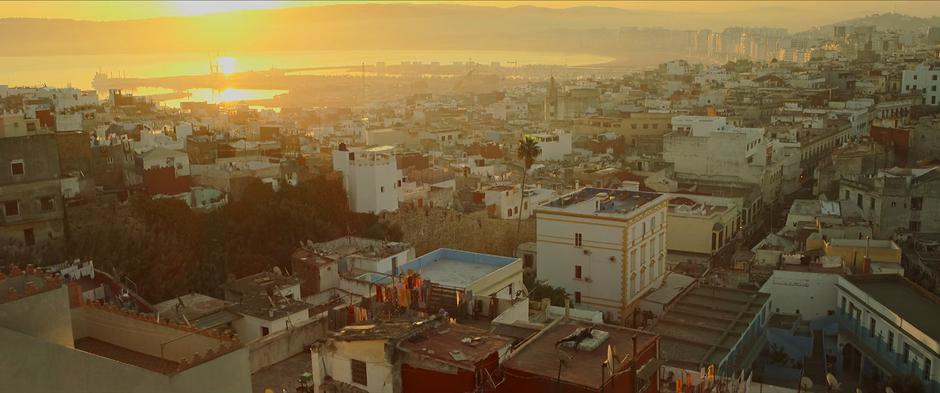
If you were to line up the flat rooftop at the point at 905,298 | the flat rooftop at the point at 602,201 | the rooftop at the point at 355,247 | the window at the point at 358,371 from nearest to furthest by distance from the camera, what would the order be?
the window at the point at 358,371, the flat rooftop at the point at 905,298, the rooftop at the point at 355,247, the flat rooftop at the point at 602,201

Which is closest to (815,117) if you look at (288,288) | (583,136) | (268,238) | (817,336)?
(583,136)

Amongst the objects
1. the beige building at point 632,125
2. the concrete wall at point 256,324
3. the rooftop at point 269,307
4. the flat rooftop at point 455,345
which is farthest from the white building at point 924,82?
the flat rooftop at point 455,345

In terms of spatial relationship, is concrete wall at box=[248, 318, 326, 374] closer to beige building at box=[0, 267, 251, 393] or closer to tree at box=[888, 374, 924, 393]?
beige building at box=[0, 267, 251, 393]

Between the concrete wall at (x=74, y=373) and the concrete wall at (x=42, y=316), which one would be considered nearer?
the concrete wall at (x=74, y=373)

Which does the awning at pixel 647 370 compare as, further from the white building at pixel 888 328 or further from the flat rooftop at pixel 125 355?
the white building at pixel 888 328

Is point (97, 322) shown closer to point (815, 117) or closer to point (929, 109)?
point (815, 117)

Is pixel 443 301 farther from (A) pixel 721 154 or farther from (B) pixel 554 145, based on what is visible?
(B) pixel 554 145
